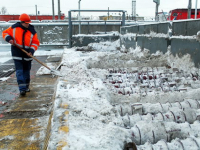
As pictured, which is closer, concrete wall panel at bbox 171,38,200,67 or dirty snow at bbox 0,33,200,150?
dirty snow at bbox 0,33,200,150

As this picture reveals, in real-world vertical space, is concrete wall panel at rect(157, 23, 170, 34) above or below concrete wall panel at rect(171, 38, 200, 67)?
above

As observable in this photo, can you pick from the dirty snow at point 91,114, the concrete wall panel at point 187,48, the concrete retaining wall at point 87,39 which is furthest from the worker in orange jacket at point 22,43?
the concrete retaining wall at point 87,39

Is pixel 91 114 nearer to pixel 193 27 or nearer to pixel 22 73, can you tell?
pixel 22 73

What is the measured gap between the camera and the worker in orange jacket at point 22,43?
13.8 feet

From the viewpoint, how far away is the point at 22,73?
4289 mm

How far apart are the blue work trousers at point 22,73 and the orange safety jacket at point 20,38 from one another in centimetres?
10

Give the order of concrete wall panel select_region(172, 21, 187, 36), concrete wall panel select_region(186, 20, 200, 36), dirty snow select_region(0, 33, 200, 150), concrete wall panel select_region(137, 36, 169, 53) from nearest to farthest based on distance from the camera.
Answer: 1. dirty snow select_region(0, 33, 200, 150)
2. concrete wall panel select_region(186, 20, 200, 36)
3. concrete wall panel select_region(172, 21, 187, 36)
4. concrete wall panel select_region(137, 36, 169, 53)

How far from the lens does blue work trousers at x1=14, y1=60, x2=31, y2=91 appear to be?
417cm

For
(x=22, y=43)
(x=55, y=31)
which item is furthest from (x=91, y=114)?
(x=55, y=31)

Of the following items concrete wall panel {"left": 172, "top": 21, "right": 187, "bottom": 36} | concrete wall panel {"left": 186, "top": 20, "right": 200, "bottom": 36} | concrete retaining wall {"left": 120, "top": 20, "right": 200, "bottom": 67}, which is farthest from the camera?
concrete wall panel {"left": 172, "top": 21, "right": 187, "bottom": 36}

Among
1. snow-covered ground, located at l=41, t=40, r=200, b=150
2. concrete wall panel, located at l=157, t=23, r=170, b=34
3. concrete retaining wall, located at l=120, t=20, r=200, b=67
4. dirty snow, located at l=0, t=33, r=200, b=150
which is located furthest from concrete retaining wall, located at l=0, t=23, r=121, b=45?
snow-covered ground, located at l=41, t=40, r=200, b=150

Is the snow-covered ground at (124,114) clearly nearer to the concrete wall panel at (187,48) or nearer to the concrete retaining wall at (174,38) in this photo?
the concrete wall panel at (187,48)

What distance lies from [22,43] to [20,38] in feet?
0.33

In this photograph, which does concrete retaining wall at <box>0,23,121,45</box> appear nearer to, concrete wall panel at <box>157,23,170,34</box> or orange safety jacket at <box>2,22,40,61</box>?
concrete wall panel at <box>157,23,170,34</box>
